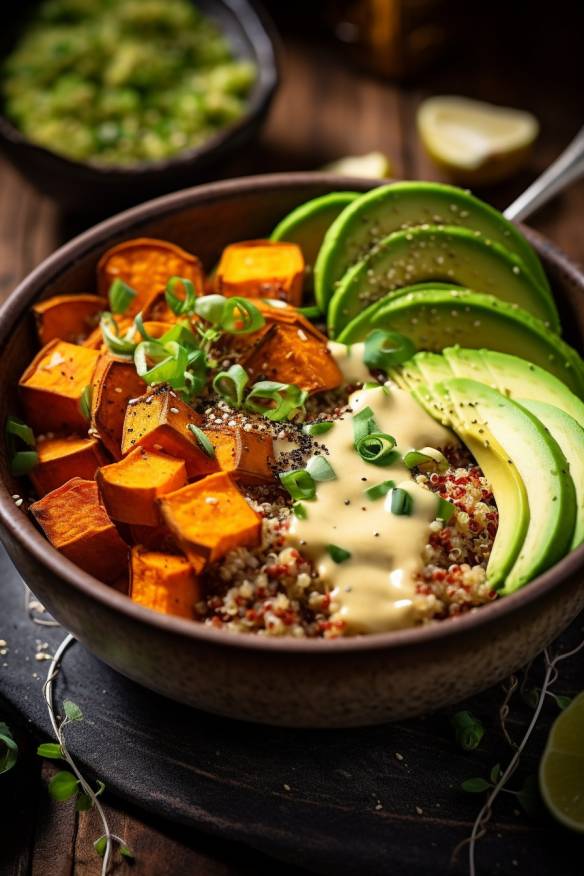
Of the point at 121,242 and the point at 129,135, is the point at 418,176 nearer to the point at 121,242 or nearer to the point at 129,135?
the point at 129,135

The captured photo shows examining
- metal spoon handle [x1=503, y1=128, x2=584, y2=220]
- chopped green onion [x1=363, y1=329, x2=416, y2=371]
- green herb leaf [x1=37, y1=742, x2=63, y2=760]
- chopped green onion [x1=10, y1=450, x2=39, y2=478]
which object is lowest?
green herb leaf [x1=37, y1=742, x2=63, y2=760]

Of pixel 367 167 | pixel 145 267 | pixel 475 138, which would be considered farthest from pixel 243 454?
pixel 475 138

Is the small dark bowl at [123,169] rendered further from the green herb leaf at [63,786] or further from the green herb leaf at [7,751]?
the green herb leaf at [63,786]

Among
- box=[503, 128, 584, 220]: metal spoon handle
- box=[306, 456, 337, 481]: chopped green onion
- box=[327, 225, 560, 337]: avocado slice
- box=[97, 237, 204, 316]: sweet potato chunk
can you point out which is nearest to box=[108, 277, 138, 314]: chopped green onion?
box=[97, 237, 204, 316]: sweet potato chunk

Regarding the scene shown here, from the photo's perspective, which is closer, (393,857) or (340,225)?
(393,857)

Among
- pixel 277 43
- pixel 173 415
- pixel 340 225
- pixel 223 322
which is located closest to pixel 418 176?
pixel 277 43

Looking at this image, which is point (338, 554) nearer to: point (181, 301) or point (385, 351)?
point (385, 351)

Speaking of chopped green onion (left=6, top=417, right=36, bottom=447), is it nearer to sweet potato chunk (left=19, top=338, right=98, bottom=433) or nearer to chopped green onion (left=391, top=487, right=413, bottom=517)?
sweet potato chunk (left=19, top=338, right=98, bottom=433)
